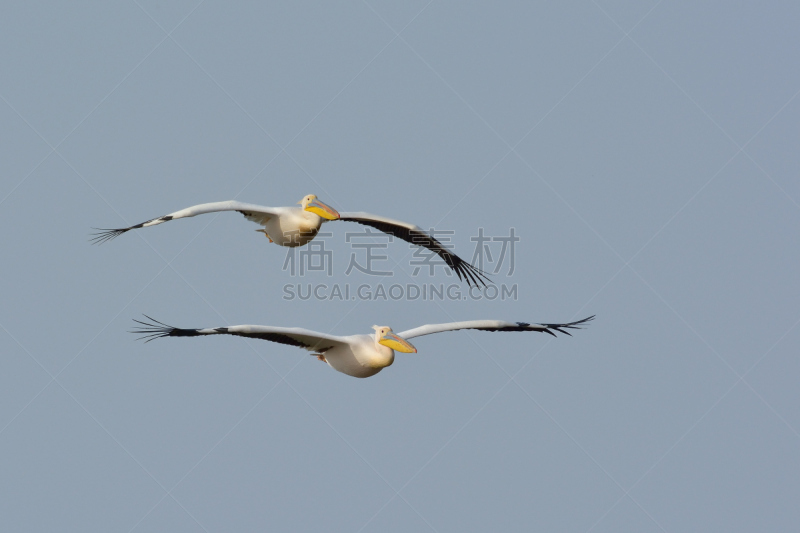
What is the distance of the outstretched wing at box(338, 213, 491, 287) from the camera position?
1997cm

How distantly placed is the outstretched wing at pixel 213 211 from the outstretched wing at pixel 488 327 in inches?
108

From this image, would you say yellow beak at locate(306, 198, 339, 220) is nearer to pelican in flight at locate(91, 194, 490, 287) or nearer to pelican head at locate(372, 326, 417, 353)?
pelican in flight at locate(91, 194, 490, 287)

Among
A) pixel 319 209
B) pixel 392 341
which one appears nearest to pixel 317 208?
pixel 319 209

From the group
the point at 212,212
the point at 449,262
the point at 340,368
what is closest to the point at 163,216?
the point at 212,212

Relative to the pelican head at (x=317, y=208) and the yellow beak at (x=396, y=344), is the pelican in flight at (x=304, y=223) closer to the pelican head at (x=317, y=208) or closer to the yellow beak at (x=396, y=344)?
the pelican head at (x=317, y=208)

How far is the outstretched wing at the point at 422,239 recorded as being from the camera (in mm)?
19969

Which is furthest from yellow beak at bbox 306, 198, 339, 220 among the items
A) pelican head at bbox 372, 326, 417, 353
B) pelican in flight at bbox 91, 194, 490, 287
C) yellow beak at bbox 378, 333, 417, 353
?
yellow beak at bbox 378, 333, 417, 353

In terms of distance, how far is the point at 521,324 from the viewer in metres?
19.0

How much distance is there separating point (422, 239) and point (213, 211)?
3.69 m

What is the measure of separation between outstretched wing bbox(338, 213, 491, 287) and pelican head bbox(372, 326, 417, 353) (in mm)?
2989

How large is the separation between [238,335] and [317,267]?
303cm

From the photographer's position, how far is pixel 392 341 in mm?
17172

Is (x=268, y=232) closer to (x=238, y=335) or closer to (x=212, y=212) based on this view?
(x=212, y=212)

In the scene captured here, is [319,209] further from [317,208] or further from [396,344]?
[396,344]
